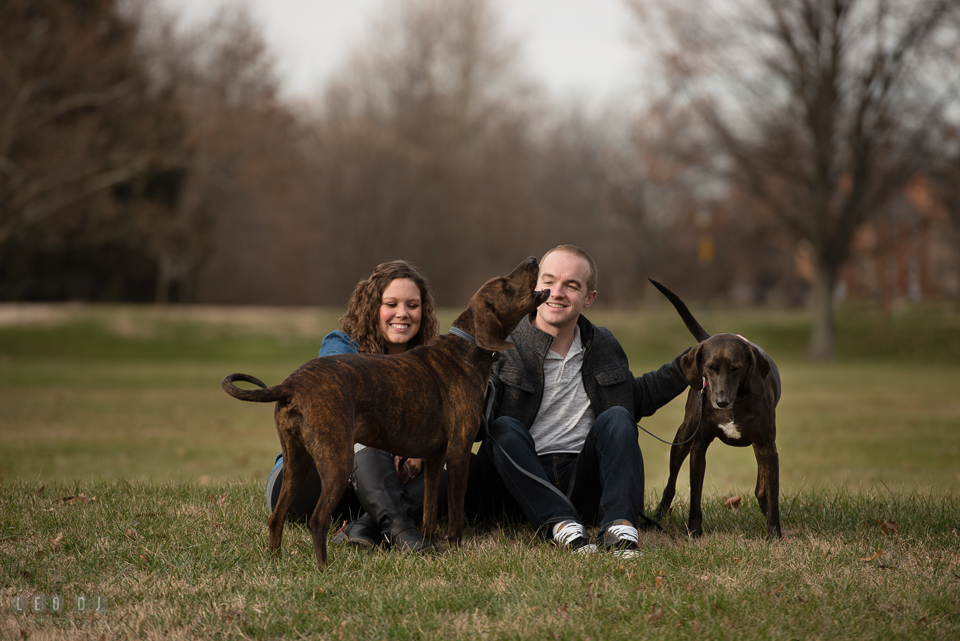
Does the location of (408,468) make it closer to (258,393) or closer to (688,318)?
(258,393)

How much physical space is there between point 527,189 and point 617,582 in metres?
43.5

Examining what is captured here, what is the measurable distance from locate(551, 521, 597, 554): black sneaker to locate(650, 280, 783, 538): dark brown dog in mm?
647

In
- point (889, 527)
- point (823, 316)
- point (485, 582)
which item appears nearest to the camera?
point (485, 582)

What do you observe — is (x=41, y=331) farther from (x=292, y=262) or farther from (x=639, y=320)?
(x=292, y=262)

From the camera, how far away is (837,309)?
105ft

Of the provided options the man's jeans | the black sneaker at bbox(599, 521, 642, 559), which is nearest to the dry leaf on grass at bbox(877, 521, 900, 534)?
the man's jeans

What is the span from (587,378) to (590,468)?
499 mm

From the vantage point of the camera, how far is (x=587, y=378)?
15.4ft

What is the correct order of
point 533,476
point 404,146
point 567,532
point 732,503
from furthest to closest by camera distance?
point 404,146 < point 732,503 < point 533,476 < point 567,532

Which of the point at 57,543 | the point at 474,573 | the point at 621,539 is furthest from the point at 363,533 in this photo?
the point at 57,543

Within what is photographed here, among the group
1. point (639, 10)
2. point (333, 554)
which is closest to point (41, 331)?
point (639, 10)

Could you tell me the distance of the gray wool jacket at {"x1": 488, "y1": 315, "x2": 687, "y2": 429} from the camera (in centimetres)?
462

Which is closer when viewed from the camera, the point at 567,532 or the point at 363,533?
the point at 567,532

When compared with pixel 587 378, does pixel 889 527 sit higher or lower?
lower
